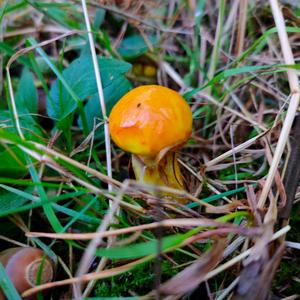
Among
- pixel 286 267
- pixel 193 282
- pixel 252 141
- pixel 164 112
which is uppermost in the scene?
pixel 164 112

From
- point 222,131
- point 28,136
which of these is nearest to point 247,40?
point 222,131

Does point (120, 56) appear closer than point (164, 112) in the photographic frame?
No

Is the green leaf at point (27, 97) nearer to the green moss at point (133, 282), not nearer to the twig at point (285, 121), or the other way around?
the green moss at point (133, 282)

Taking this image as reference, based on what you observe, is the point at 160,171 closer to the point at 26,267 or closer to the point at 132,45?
the point at 26,267

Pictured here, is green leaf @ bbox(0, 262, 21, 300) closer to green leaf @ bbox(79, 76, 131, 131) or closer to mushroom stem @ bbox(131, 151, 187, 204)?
mushroom stem @ bbox(131, 151, 187, 204)

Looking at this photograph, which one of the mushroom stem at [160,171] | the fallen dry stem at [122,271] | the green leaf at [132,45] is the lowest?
the fallen dry stem at [122,271]

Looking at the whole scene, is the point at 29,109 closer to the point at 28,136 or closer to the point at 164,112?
the point at 28,136

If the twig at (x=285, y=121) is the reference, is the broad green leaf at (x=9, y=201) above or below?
below

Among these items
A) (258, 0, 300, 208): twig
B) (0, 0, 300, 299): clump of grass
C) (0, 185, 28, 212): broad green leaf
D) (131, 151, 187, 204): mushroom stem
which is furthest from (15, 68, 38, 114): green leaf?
(258, 0, 300, 208): twig

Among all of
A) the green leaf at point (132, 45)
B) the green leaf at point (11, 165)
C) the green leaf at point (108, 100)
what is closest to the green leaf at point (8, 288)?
the green leaf at point (11, 165)
